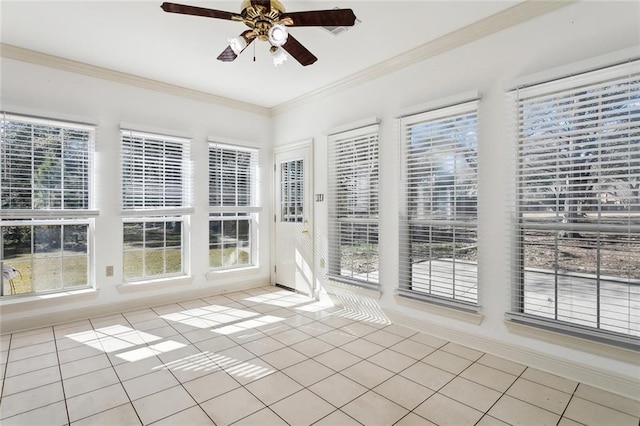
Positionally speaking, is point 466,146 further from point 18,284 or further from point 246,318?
point 18,284

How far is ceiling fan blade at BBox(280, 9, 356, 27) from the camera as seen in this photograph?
2041 millimetres

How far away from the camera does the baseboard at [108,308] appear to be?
11.1 feet

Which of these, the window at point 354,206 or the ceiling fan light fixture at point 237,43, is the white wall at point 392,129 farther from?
the ceiling fan light fixture at point 237,43

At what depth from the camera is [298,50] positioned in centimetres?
248

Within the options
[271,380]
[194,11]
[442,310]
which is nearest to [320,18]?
[194,11]

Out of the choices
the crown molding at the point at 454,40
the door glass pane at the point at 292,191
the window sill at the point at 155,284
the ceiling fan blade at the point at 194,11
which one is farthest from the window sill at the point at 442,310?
the ceiling fan blade at the point at 194,11

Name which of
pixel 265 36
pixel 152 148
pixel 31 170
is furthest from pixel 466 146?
pixel 31 170

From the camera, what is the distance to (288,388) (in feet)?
7.71

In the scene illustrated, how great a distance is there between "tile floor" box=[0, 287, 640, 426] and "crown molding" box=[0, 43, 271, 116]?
2806 millimetres

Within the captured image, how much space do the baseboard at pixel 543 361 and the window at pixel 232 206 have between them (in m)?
2.84

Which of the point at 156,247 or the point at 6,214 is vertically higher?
the point at 6,214

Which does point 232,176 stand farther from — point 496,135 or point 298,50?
point 496,135

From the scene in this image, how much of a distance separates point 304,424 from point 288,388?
0.41 meters

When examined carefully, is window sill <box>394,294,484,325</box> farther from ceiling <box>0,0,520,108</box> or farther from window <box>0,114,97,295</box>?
window <box>0,114,97,295</box>
